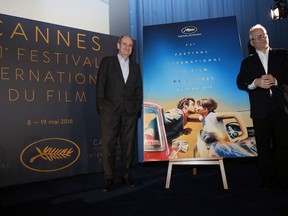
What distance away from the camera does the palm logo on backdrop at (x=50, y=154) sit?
310 cm

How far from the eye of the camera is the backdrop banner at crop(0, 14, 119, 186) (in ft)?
9.93

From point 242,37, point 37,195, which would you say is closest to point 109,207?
point 37,195

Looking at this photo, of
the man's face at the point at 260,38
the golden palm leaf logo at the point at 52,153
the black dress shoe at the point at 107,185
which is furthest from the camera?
the golden palm leaf logo at the point at 52,153

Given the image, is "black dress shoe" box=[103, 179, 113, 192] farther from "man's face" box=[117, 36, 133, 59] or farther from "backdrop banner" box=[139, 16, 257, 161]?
"man's face" box=[117, 36, 133, 59]

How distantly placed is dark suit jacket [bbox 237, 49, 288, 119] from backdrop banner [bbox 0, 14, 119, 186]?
1931mm

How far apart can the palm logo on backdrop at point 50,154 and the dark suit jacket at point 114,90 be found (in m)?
0.82

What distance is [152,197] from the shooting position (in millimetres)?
2324

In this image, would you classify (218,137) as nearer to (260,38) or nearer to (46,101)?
(260,38)

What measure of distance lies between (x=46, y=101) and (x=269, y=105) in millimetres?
2385

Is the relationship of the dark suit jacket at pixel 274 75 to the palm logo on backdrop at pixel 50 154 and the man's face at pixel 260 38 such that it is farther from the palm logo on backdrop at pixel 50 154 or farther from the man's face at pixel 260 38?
the palm logo on backdrop at pixel 50 154

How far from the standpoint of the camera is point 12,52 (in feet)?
10.1

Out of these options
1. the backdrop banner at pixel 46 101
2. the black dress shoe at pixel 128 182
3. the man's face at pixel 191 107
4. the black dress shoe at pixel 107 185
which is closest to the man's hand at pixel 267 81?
the man's face at pixel 191 107

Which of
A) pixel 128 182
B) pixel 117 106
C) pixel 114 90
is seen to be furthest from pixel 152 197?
pixel 114 90

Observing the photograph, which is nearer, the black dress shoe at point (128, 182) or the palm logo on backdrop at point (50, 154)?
the black dress shoe at point (128, 182)
